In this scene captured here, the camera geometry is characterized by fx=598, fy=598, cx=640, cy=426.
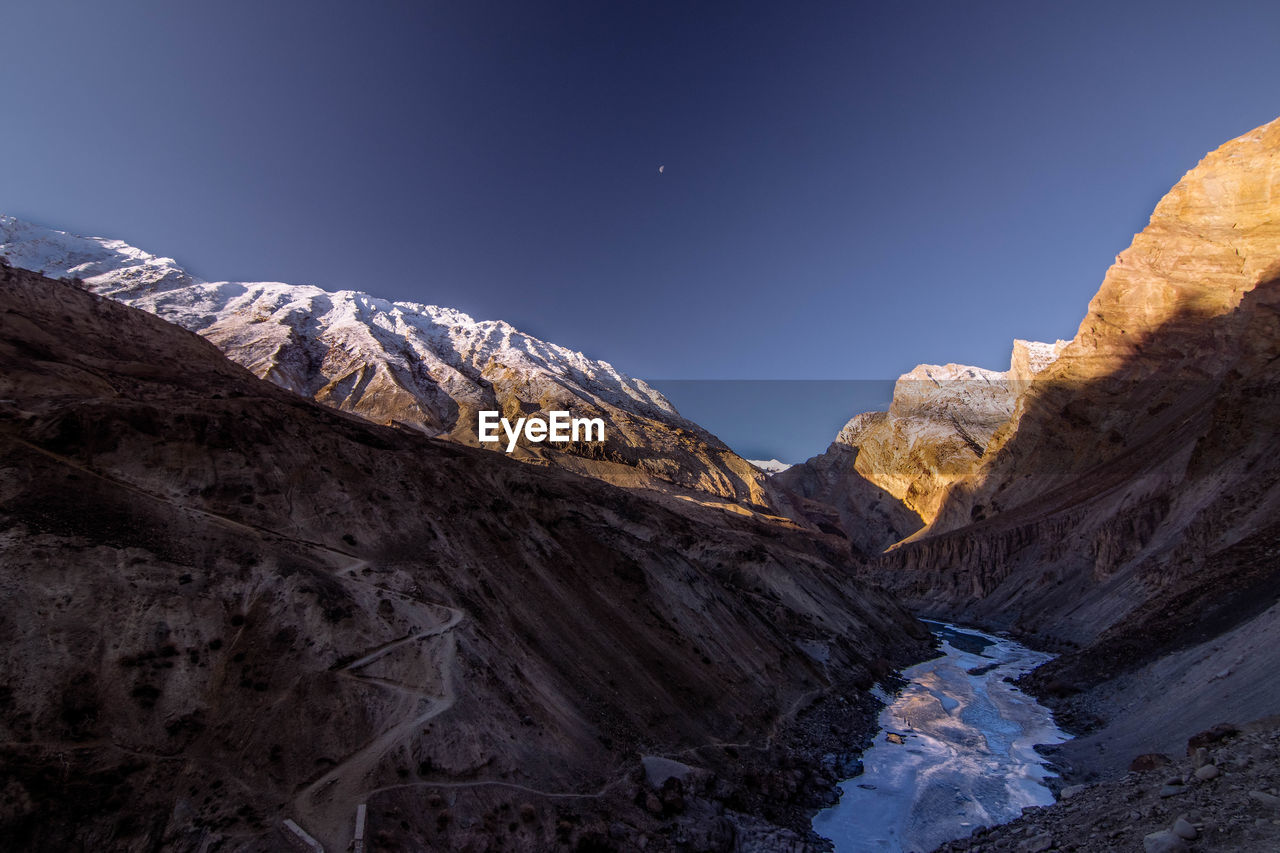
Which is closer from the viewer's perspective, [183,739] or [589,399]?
[183,739]

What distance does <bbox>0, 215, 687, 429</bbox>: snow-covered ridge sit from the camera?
123000 millimetres

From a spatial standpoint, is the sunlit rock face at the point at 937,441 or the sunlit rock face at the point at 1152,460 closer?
the sunlit rock face at the point at 1152,460

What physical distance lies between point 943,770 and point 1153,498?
1972 inches

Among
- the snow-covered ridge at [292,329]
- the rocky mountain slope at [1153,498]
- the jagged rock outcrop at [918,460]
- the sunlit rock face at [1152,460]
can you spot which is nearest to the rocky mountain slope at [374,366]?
the snow-covered ridge at [292,329]

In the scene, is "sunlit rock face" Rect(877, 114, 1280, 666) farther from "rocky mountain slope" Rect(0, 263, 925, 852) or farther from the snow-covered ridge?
the snow-covered ridge

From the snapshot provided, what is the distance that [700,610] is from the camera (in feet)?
111

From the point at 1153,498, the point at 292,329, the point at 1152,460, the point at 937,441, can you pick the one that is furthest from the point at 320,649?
the point at 937,441

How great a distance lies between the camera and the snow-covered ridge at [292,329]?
12300cm

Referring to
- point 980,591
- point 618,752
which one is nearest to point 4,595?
point 618,752

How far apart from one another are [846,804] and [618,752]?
31.8ft

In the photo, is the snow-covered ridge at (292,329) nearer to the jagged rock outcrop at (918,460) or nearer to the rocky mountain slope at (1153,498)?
the jagged rock outcrop at (918,460)

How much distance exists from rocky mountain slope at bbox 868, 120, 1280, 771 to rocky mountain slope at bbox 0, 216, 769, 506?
50638 millimetres

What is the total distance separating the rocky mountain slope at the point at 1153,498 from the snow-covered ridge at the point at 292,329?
8977 centimetres

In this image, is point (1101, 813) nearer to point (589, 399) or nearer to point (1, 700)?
point (1, 700)
